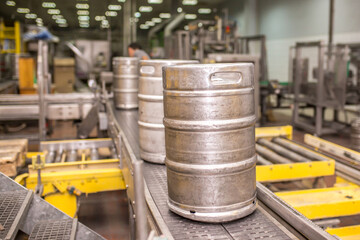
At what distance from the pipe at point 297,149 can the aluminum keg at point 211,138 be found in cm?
213

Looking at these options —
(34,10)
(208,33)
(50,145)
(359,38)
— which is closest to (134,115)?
(50,145)

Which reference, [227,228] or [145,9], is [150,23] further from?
[227,228]

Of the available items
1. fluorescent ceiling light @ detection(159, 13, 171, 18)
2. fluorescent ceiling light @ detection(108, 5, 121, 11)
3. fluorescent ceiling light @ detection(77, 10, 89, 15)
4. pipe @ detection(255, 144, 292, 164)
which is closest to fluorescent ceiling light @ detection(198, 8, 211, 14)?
fluorescent ceiling light @ detection(159, 13, 171, 18)

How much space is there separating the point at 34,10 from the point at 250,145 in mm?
22725

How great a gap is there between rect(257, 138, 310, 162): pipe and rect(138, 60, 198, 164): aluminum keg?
5.50 feet

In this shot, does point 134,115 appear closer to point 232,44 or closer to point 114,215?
point 114,215

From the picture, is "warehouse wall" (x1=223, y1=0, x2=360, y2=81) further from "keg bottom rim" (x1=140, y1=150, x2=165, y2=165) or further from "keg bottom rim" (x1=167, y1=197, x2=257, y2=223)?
"keg bottom rim" (x1=167, y1=197, x2=257, y2=223)

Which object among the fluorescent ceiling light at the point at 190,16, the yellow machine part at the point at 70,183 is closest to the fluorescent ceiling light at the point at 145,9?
the fluorescent ceiling light at the point at 190,16

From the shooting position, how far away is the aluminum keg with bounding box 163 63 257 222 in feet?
5.48

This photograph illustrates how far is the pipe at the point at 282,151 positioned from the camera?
3.75 m

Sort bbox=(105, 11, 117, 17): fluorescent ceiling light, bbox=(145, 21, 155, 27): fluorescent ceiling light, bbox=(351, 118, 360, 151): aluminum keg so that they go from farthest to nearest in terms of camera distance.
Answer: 1. bbox=(145, 21, 155, 27): fluorescent ceiling light
2. bbox=(105, 11, 117, 17): fluorescent ceiling light
3. bbox=(351, 118, 360, 151): aluminum keg

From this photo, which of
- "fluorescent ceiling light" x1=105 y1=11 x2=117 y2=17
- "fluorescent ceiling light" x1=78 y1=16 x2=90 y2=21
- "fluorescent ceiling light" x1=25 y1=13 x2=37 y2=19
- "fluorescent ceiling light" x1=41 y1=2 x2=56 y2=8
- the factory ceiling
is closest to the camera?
the factory ceiling

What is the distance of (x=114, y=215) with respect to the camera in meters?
4.50

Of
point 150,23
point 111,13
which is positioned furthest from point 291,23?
point 150,23
